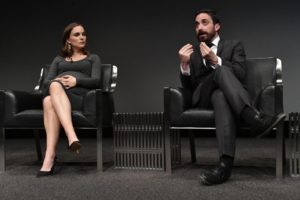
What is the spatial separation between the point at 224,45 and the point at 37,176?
155 centimetres

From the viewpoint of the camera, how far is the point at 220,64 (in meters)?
2.58

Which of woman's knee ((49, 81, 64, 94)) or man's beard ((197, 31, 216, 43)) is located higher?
man's beard ((197, 31, 216, 43))

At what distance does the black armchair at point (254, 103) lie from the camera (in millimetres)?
2395

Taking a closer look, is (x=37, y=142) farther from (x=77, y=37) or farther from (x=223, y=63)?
(x=223, y=63)

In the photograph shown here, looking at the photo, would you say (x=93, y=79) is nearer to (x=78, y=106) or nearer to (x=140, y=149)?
(x=78, y=106)

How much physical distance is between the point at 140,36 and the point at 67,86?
8.91ft

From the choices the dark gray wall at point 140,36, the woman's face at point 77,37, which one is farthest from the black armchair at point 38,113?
the dark gray wall at point 140,36

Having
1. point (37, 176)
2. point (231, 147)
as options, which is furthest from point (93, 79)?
point (231, 147)

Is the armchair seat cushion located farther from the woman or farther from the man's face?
the woman

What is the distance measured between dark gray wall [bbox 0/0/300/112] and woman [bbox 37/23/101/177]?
2250 mm

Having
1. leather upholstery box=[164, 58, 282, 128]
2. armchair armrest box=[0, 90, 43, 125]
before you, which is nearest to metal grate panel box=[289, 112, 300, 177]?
leather upholstery box=[164, 58, 282, 128]

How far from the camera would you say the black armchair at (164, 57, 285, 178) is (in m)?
2.39

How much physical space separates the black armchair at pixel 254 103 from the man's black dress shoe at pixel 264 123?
0.38 ft

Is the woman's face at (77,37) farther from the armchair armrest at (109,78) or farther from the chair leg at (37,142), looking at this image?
the chair leg at (37,142)
